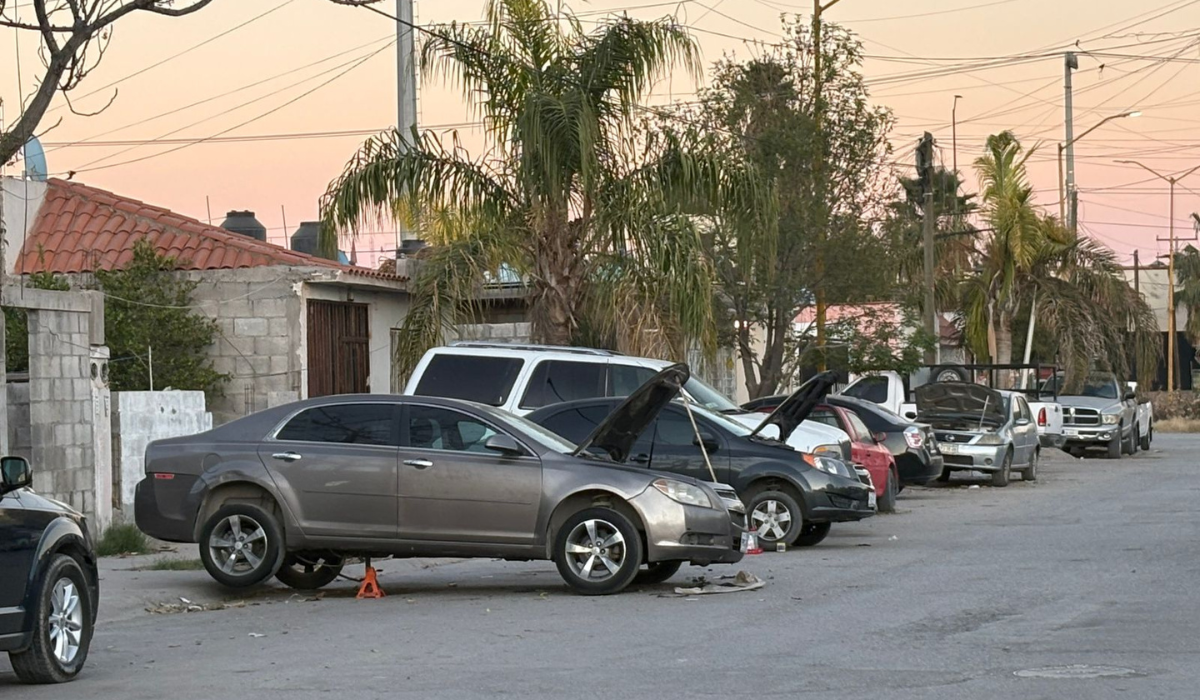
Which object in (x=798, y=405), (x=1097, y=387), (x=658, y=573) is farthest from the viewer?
(x=1097, y=387)

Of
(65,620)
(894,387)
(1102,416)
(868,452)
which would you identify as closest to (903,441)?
(868,452)

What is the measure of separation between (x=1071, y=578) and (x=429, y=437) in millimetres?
5273

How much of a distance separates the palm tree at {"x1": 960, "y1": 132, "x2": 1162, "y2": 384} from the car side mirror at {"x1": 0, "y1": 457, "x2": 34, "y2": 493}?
37.6 meters

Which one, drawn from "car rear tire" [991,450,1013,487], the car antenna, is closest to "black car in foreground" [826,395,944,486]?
"car rear tire" [991,450,1013,487]

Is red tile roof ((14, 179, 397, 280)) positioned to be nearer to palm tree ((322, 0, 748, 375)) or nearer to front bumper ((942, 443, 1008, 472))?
palm tree ((322, 0, 748, 375))

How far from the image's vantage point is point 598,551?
13.2m

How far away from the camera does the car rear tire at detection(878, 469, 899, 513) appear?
2189cm

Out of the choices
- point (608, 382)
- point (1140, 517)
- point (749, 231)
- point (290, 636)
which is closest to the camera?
point (290, 636)

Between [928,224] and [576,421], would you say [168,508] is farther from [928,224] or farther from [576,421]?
[928,224]

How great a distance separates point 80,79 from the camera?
42.9 ft

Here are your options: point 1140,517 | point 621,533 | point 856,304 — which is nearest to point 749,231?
point 1140,517

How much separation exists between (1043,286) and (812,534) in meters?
29.5

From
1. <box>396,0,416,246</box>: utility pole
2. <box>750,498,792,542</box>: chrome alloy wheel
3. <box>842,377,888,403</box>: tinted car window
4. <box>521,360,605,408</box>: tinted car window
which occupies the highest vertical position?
<box>396,0,416,246</box>: utility pole

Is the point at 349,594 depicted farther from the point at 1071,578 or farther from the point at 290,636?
the point at 1071,578
